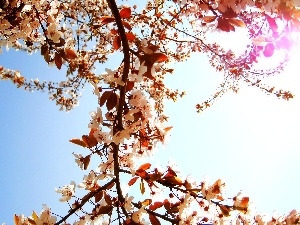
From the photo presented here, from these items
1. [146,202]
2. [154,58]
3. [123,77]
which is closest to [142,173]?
[146,202]

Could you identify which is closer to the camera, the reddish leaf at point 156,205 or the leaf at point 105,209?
the leaf at point 105,209

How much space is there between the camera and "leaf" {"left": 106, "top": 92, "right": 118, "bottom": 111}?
2.25m

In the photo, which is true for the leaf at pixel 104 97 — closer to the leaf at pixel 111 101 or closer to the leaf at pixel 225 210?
the leaf at pixel 111 101

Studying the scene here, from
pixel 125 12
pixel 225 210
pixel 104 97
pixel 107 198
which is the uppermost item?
pixel 125 12

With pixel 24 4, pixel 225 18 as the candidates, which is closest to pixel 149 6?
pixel 24 4

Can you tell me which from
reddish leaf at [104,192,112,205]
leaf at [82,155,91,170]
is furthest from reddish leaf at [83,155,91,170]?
reddish leaf at [104,192,112,205]

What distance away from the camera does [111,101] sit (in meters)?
2.25

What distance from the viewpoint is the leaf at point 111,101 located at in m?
2.25

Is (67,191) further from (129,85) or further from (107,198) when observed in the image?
(129,85)

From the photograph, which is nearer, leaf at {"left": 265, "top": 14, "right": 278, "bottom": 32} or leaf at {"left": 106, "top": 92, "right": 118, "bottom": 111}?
leaf at {"left": 265, "top": 14, "right": 278, "bottom": 32}

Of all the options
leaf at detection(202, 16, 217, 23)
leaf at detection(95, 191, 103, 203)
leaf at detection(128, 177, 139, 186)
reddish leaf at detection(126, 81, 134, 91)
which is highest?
leaf at detection(202, 16, 217, 23)

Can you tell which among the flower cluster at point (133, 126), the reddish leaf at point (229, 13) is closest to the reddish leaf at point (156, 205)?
the flower cluster at point (133, 126)

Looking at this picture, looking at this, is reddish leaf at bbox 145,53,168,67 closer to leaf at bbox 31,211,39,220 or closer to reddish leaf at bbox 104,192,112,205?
reddish leaf at bbox 104,192,112,205

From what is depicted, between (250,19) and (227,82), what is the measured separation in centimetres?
211
